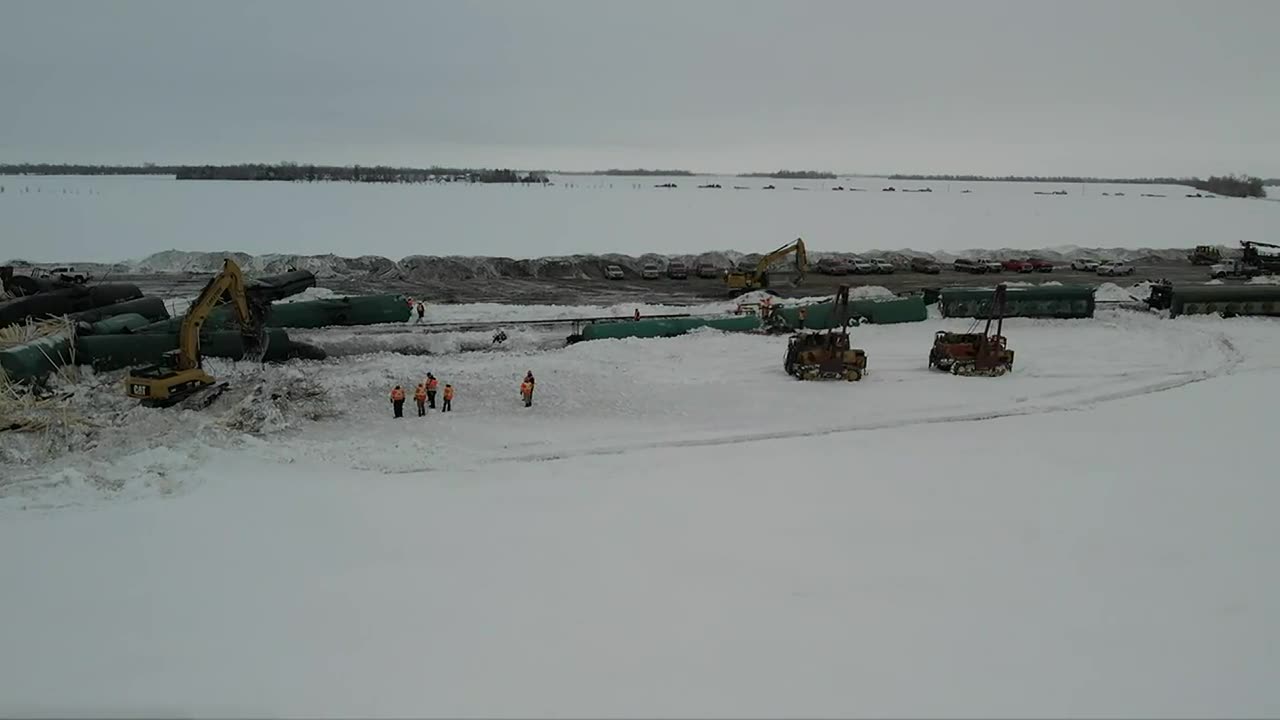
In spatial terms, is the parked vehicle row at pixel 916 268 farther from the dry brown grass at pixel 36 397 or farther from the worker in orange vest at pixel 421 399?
the dry brown grass at pixel 36 397

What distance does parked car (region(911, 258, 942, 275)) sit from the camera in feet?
144

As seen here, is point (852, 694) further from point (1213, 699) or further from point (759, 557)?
point (1213, 699)

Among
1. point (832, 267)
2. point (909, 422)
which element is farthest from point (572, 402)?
point (832, 267)

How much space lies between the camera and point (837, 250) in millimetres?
52281

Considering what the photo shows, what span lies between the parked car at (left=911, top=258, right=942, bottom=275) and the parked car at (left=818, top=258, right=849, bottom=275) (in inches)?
184

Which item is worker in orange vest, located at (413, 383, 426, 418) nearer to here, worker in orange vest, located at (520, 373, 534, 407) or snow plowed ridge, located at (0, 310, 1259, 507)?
snow plowed ridge, located at (0, 310, 1259, 507)

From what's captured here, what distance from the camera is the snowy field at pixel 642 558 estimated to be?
25.0ft

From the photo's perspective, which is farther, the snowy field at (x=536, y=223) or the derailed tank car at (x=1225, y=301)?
the snowy field at (x=536, y=223)

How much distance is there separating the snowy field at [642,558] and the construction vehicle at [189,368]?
62 cm

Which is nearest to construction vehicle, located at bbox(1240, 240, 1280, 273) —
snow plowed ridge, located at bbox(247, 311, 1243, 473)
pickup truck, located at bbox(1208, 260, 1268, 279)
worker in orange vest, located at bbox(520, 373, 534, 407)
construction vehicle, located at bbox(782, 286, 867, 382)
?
pickup truck, located at bbox(1208, 260, 1268, 279)

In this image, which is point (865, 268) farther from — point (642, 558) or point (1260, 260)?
point (642, 558)

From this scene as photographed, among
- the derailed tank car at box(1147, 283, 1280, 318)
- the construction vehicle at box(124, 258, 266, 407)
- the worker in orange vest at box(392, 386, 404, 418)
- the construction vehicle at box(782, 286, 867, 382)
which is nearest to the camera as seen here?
the construction vehicle at box(124, 258, 266, 407)

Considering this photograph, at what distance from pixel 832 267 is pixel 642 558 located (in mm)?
35541

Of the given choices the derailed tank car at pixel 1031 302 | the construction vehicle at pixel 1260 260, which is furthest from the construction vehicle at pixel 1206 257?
the derailed tank car at pixel 1031 302
